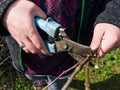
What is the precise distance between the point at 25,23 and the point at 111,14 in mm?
Answer: 396

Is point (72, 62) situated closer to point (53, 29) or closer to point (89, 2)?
point (89, 2)

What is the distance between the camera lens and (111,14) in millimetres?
1327

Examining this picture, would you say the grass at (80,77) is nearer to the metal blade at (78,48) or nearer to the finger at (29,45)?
the finger at (29,45)

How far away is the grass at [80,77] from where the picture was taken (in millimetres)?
2520

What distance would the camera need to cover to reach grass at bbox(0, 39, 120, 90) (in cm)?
252

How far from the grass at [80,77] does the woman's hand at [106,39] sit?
138cm

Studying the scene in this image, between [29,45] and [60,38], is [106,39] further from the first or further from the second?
[29,45]

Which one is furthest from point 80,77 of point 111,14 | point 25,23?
point 25,23

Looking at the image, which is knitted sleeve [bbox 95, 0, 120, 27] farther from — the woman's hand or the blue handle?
the blue handle

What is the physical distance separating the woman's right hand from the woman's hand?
0.65 ft

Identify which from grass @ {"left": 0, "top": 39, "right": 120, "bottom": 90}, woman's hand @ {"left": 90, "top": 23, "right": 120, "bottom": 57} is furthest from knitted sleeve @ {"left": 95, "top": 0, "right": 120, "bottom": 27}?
grass @ {"left": 0, "top": 39, "right": 120, "bottom": 90}

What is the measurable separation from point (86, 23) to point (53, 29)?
0.46 metres

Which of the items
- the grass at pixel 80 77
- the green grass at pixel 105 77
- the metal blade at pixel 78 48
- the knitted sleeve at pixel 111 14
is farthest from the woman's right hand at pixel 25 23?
the green grass at pixel 105 77

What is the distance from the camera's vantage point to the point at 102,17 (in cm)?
133
